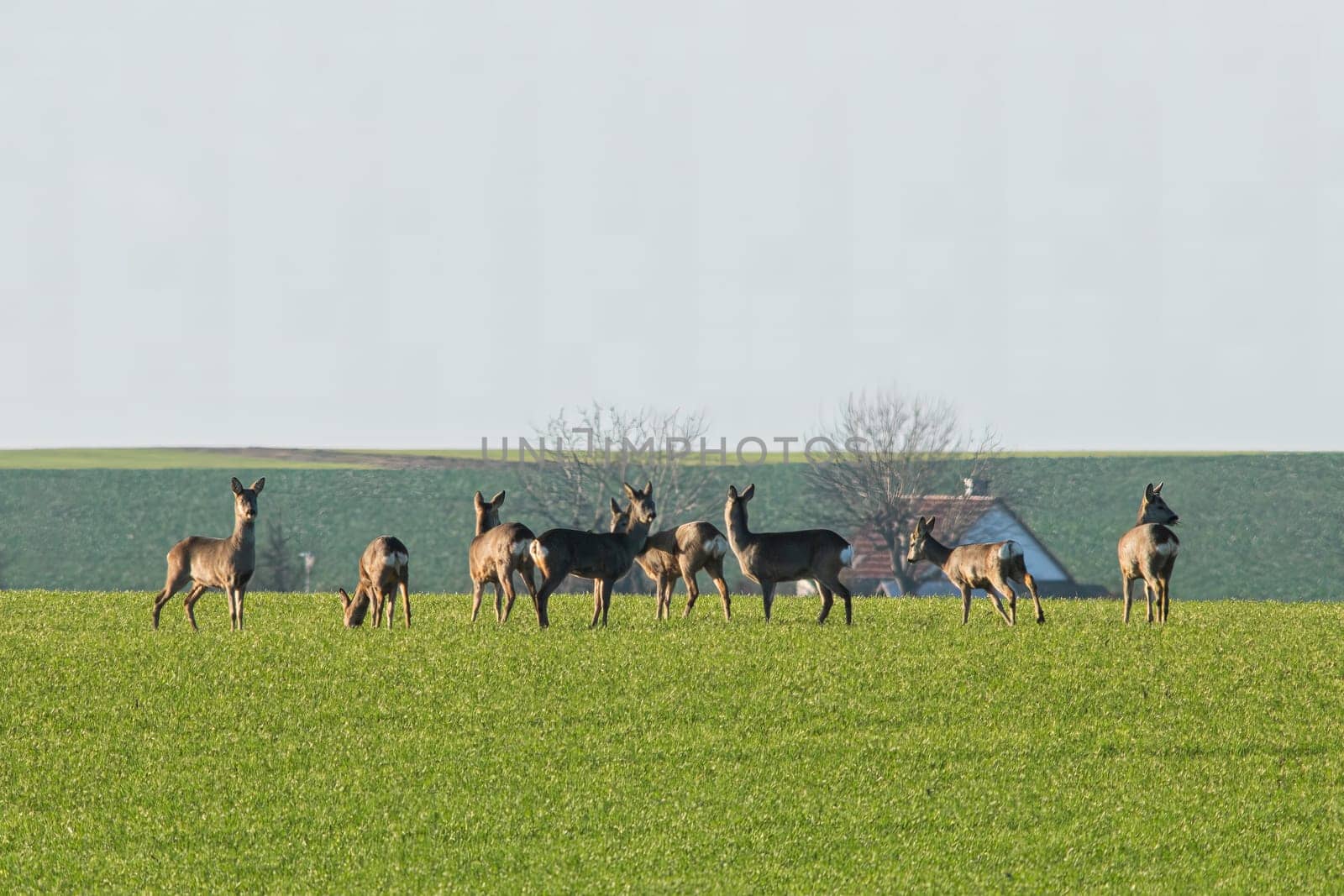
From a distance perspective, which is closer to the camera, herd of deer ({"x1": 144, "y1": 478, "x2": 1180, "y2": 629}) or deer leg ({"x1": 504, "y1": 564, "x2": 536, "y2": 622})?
herd of deer ({"x1": 144, "y1": 478, "x2": 1180, "y2": 629})

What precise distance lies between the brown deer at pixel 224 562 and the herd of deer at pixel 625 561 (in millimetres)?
19

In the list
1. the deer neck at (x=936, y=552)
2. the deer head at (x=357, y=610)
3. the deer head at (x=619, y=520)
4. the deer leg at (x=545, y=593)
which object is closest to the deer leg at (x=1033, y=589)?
the deer neck at (x=936, y=552)

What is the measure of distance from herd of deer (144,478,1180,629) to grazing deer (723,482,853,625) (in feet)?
0.06

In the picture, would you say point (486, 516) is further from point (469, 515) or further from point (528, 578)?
point (469, 515)

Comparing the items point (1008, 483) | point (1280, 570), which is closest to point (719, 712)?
point (1008, 483)

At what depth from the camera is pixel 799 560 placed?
78.9ft

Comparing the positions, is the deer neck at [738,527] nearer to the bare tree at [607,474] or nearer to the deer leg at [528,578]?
the deer leg at [528,578]

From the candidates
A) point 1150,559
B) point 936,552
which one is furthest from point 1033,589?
point 936,552

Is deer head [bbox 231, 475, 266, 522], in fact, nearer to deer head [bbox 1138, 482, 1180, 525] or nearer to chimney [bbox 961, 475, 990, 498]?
deer head [bbox 1138, 482, 1180, 525]

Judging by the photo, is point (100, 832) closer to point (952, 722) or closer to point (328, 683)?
point (328, 683)

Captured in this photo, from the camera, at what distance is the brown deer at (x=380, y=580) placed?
74.6ft

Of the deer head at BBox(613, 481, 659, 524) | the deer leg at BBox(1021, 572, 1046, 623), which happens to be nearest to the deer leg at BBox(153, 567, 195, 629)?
the deer head at BBox(613, 481, 659, 524)

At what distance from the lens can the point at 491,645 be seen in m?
20.7

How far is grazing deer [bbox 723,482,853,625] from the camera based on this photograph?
941 inches
